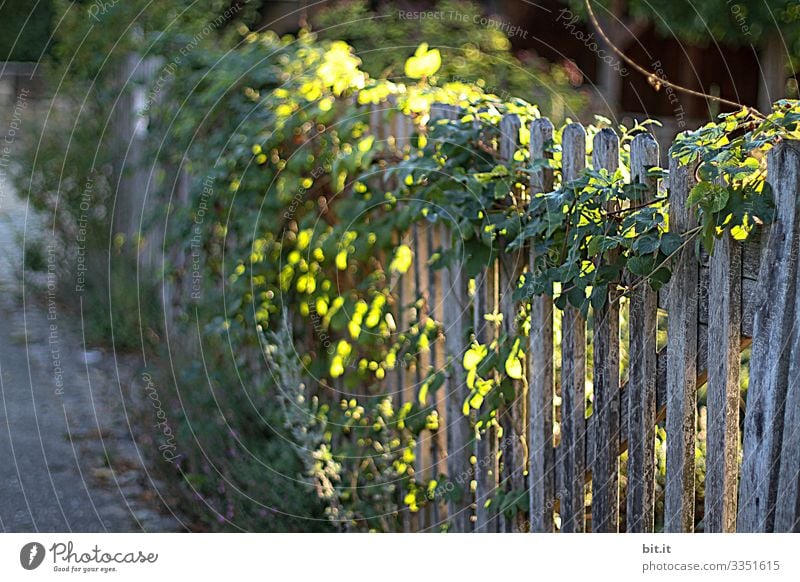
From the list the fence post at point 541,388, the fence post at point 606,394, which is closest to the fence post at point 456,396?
the fence post at point 541,388

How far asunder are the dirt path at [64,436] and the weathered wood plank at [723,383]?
255 centimetres

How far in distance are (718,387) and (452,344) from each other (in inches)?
51.8

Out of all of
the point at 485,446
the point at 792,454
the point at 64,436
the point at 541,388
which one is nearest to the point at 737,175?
the point at 792,454

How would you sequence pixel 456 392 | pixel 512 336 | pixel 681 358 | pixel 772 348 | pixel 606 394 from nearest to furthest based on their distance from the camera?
1. pixel 772 348
2. pixel 681 358
3. pixel 606 394
4. pixel 512 336
5. pixel 456 392

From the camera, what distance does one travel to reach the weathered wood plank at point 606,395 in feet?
8.35

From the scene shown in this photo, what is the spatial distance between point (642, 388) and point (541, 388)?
519 mm

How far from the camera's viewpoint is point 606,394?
2615mm

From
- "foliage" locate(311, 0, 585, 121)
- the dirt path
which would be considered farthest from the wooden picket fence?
"foliage" locate(311, 0, 585, 121)

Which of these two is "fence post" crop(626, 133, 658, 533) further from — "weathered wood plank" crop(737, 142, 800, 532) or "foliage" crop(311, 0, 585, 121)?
"foliage" crop(311, 0, 585, 121)

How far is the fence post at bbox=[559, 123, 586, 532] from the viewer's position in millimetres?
2768

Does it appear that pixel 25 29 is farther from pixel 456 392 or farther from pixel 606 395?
pixel 606 395

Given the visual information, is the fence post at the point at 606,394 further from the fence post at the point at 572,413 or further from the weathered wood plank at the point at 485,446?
the weathered wood plank at the point at 485,446

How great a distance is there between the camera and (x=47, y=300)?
7.05 meters
